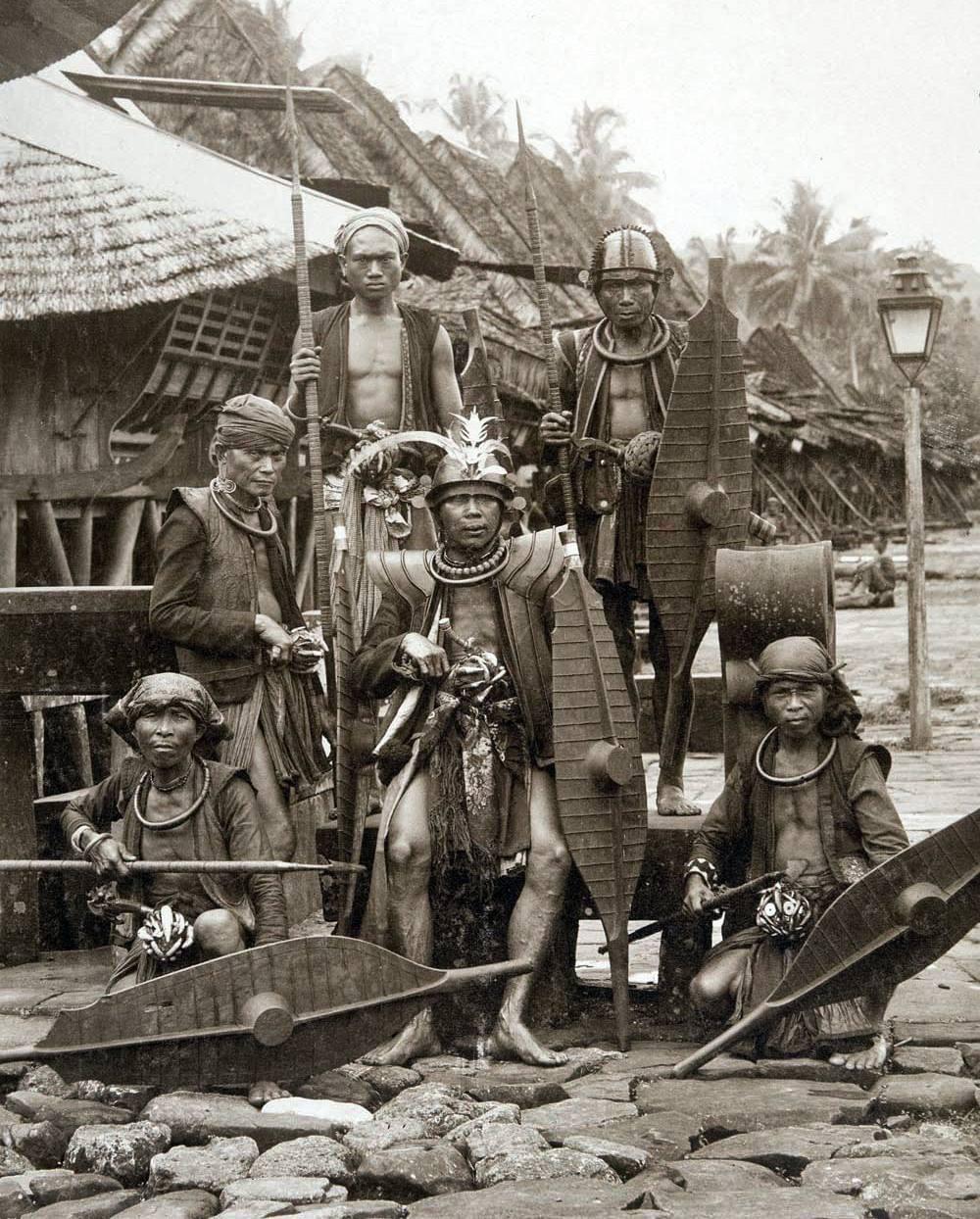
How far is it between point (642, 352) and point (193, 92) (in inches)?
300

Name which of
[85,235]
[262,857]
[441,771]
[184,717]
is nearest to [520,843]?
[441,771]

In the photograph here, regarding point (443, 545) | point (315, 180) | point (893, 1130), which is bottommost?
point (893, 1130)

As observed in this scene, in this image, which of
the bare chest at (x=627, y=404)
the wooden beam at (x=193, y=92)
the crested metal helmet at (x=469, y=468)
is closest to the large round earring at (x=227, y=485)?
the crested metal helmet at (x=469, y=468)

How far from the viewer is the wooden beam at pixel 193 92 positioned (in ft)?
36.9

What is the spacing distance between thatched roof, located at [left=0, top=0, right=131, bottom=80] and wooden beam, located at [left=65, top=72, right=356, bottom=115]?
1442 millimetres

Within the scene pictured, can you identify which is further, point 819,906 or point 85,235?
point 85,235

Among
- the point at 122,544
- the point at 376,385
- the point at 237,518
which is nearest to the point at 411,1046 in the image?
the point at 237,518

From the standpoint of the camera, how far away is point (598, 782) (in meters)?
4.59

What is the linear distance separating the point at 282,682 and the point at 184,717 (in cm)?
81

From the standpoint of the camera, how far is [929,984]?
5.26 meters

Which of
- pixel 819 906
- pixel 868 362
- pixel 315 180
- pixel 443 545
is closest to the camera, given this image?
pixel 819 906

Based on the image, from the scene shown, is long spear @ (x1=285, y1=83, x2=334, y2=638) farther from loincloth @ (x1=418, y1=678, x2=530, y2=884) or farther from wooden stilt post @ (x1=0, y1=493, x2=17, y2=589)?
wooden stilt post @ (x1=0, y1=493, x2=17, y2=589)

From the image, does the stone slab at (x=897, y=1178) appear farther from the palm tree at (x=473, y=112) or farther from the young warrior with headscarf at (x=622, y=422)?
the palm tree at (x=473, y=112)

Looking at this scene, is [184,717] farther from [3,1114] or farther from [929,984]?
[929,984]
